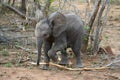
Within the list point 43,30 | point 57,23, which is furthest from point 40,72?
point 57,23

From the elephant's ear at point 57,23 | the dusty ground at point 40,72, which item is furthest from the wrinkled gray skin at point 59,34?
the dusty ground at point 40,72

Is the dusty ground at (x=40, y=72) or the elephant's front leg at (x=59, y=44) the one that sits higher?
the elephant's front leg at (x=59, y=44)

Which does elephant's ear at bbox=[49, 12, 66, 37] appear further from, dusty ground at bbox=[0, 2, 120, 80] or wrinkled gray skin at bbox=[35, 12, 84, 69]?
dusty ground at bbox=[0, 2, 120, 80]

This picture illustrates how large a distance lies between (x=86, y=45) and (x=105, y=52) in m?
0.62

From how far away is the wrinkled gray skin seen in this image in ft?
22.5

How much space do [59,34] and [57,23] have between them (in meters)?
0.22

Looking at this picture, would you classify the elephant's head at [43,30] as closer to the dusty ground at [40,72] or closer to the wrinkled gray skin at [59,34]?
the wrinkled gray skin at [59,34]

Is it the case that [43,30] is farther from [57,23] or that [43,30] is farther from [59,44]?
[59,44]

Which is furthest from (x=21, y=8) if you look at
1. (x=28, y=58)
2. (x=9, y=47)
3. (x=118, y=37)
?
(x=28, y=58)

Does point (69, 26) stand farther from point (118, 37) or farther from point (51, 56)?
point (118, 37)

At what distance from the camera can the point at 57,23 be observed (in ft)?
23.2

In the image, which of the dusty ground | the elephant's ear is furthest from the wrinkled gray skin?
the dusty ground

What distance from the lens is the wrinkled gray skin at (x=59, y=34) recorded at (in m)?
6.87

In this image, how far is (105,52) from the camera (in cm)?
948
